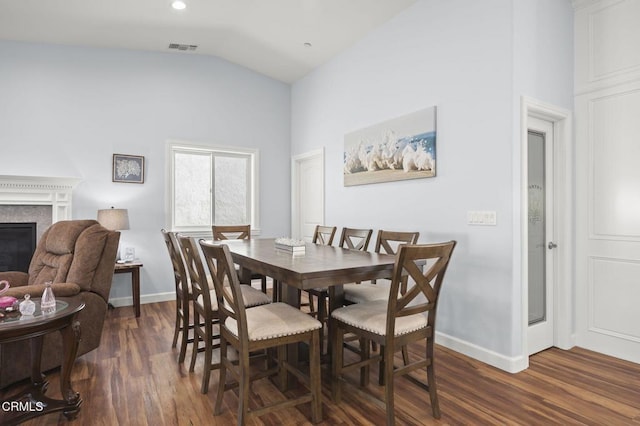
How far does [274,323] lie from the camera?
2.02m

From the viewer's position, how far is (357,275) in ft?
6.75

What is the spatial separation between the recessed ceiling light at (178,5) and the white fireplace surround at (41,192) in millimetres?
2260

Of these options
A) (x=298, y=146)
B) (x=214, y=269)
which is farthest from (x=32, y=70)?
(x=214, y=269)

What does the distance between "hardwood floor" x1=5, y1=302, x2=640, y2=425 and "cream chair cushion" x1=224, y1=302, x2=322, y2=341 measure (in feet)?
1.69

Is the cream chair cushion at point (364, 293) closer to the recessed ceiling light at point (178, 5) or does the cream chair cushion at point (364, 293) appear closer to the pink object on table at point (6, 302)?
the pink object on table at point (6, 302)

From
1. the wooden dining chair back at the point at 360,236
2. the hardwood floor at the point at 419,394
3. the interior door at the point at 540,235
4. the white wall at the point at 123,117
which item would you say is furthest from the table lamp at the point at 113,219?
the interior door at the point at 540,235

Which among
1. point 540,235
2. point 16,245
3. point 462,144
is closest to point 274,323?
point 462,144

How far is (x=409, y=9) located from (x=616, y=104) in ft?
6.62

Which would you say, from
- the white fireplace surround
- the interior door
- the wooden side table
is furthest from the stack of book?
the white fireplace surround

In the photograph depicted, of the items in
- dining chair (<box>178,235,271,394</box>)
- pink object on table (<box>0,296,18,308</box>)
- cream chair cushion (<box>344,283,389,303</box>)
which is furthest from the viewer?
cream chair cushion (<box>344,283,389,303</box>)

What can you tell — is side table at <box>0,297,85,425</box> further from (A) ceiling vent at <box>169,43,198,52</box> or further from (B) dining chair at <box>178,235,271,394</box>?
(A) ceiling vent at <box>169,43,198,52</box>

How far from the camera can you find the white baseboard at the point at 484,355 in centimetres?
274

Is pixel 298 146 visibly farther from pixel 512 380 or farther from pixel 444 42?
pixel 512 380

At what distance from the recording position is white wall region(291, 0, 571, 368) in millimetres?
2807
